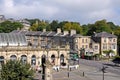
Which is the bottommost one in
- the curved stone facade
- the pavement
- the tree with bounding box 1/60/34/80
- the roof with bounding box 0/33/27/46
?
the pavement

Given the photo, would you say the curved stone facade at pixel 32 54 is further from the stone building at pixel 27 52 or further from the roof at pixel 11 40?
the roof at pixel 11 40

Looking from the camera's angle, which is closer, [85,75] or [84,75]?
[84,75]

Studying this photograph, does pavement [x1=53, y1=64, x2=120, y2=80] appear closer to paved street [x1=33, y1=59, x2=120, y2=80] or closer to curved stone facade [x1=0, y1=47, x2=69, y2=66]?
paved street [x1=33, y1=59, x2=120, y2=80]

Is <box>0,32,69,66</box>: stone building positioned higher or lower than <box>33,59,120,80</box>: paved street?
higher

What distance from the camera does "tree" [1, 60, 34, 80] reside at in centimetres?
4431

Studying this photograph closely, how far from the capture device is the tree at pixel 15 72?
44.3 meters

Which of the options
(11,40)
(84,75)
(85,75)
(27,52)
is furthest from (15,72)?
(11,40)

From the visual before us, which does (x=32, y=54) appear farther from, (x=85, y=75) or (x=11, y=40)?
(x=85, y=75)

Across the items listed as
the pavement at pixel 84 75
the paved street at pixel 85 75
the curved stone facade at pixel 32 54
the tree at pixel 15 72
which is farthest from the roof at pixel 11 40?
the tree at pixel 15 72

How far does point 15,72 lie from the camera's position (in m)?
45.0

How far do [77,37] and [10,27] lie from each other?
4706cm

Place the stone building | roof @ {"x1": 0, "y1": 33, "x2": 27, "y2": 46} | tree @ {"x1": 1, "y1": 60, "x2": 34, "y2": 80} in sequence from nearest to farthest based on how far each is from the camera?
tree @ {"x1": 1, "y1": 60, "x2": 34, "y2": 80} < the stone building < roof @ {"x1": 0, "y1": 33, "x2": 27, "y2": 46}

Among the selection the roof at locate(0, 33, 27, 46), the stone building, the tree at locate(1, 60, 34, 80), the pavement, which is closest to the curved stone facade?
the stone building

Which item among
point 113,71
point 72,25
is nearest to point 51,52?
point 113,71
